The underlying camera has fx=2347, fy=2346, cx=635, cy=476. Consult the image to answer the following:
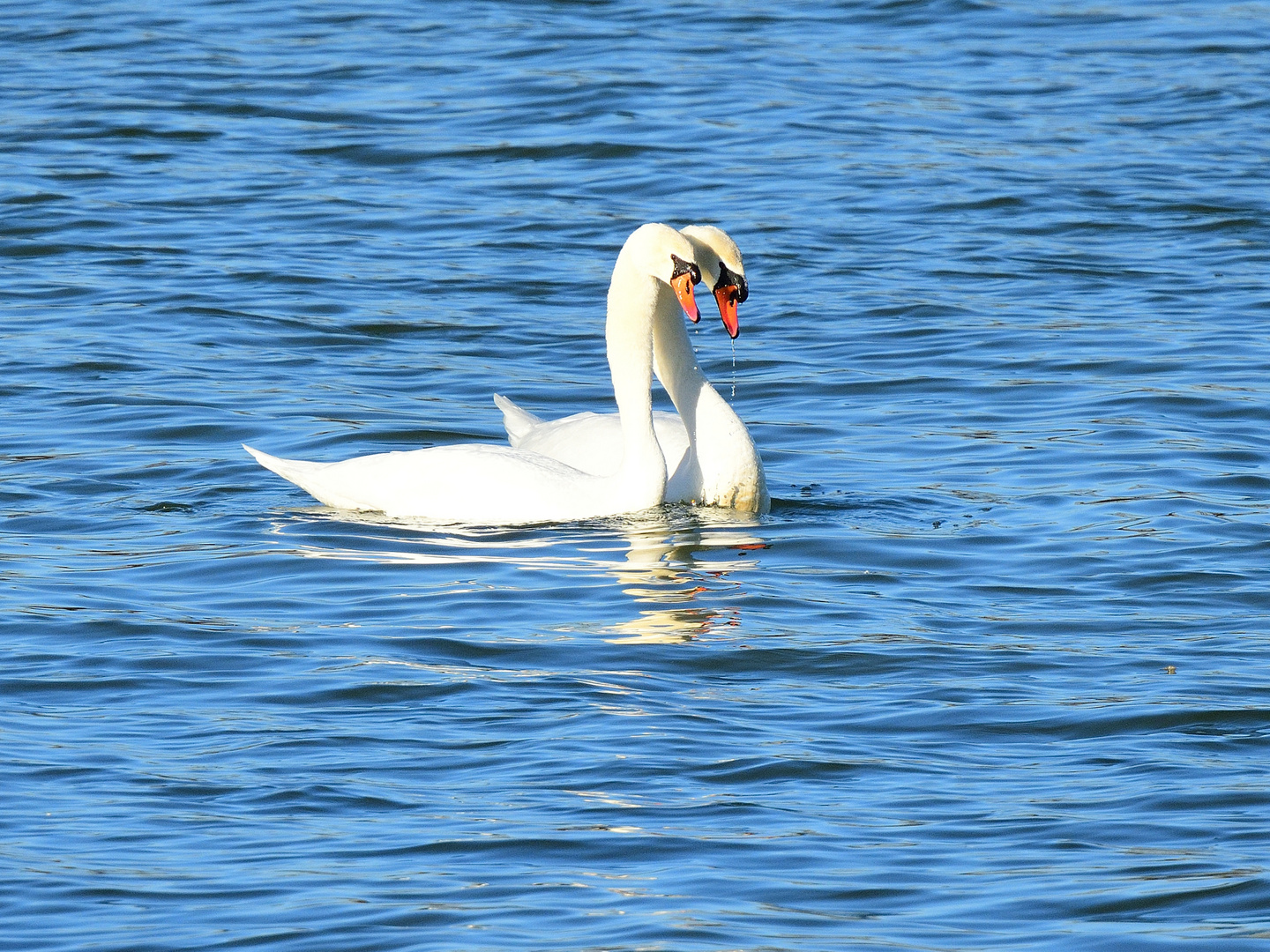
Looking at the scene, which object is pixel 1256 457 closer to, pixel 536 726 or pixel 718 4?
pixel 536 726

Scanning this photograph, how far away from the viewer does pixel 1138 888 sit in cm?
571

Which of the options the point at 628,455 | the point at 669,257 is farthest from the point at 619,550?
the point at 669,257

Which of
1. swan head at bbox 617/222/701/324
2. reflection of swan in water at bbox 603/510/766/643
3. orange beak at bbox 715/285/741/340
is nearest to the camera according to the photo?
reflection of swan in water at bbox 603/510/766/643

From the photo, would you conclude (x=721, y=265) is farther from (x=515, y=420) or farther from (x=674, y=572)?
(x=674, y=572)

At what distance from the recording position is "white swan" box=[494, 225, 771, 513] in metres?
9.96

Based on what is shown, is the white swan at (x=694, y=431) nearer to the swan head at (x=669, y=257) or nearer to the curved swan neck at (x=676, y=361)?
the curved swan neck at (x=676, y=361)

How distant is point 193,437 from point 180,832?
540cm

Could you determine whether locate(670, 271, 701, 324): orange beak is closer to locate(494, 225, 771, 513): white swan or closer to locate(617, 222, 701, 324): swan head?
locate(617, 222, 701, 324): swan head

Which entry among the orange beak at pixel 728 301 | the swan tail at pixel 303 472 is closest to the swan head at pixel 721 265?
the orange beak at pixel 728 301

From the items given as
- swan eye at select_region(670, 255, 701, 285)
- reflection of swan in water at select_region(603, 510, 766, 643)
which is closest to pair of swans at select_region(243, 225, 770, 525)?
swan eye at select_region(670, 255, 701, 285)

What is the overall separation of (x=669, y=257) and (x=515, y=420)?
142 centimetres

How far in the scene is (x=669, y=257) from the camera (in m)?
9.78

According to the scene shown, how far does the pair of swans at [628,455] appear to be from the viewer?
31.5 feet

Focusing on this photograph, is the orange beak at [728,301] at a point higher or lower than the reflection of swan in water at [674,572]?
higher
